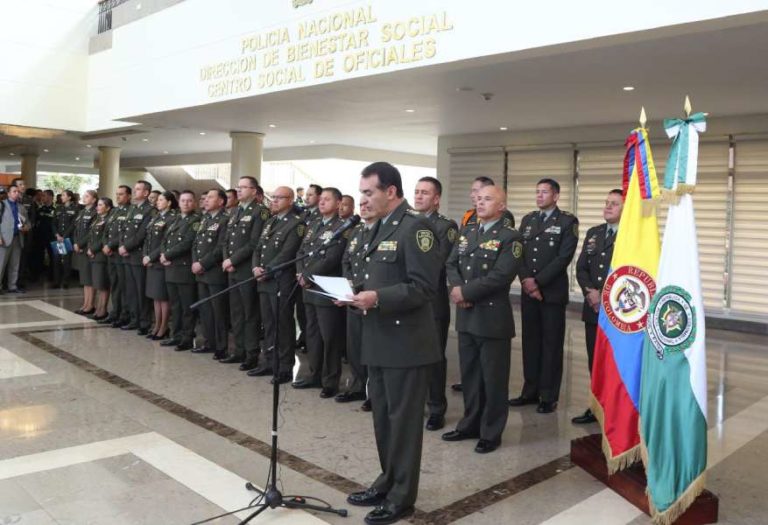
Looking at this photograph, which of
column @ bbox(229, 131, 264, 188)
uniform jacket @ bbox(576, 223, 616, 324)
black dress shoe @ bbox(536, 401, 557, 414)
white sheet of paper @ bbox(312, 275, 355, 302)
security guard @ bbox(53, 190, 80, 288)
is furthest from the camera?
column @ bbox(229, 131, 264, 188)

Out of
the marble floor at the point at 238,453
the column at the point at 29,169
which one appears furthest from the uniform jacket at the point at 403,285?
the column at the point at 29,169

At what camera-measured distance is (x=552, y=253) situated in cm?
462

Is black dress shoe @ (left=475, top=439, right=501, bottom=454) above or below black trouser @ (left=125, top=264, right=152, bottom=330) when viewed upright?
below

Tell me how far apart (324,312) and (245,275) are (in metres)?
1.07

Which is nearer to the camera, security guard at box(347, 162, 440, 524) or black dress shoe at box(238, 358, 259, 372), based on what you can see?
security guard at box(347, 162, 440, 524)

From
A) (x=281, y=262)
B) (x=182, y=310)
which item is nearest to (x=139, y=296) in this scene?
(x=182, y=310)

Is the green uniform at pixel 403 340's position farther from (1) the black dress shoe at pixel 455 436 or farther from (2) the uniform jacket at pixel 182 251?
(2) the uniform jacket at pixel 182 251

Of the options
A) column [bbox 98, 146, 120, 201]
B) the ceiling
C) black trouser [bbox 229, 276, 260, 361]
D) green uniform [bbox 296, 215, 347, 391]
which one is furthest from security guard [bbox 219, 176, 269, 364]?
column [bbox 98, 146, 120, 201]

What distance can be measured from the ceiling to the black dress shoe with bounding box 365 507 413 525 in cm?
372

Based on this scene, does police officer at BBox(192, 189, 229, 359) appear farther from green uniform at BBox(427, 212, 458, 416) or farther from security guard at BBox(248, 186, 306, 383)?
green uniform at BBox(427, 212, 458, 416)

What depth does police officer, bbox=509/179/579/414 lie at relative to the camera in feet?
14.9

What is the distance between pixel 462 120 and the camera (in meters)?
9.55

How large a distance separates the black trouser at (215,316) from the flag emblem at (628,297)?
3545 millimetres

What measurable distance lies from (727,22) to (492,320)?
8.29 ft
